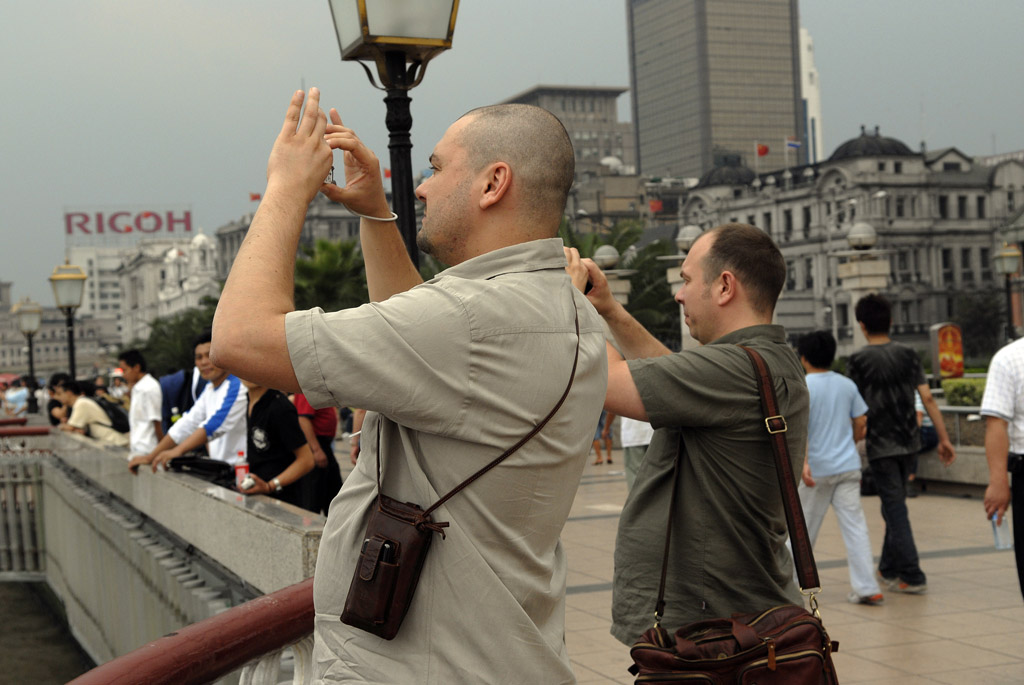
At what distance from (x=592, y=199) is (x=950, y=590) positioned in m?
95.3

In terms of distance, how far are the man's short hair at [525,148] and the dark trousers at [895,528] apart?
622 centimetres

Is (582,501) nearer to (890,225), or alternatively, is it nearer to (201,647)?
(201,647)

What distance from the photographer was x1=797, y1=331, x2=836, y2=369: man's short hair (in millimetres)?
7543

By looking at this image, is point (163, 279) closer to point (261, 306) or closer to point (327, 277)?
point (327, 277)

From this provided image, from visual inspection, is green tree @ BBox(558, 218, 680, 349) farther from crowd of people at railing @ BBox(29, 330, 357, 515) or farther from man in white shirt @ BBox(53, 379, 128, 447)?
crowd of people at railing @ BBox(29, 330, 357, 515)

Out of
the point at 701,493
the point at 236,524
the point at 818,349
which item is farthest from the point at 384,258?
the point at 818,349

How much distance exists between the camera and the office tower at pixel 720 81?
15688cm

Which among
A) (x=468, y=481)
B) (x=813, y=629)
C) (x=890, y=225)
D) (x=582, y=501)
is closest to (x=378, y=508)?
Answer: (x=468, y=481)

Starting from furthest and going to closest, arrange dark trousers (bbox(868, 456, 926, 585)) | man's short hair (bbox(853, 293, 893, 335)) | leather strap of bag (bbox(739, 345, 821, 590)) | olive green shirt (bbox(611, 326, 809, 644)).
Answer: man's short hair (bbox(853, 293, 893, 335)) → dark trousers (bbox(868, 456, 926, 585)) → olive green shirt (bbox(611, 326, 809, 644)) → leather strap of bag (bbox(739, 345, 821, 590))

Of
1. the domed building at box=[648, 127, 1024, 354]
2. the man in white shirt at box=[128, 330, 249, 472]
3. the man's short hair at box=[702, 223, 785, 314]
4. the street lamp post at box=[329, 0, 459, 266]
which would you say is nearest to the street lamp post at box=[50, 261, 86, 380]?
the man in white shirt at box=[128, 330, 249, 472]

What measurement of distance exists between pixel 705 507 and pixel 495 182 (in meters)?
1.31

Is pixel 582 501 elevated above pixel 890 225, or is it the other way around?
pixel 890 225

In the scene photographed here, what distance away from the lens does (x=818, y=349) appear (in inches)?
297

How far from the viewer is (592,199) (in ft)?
334
